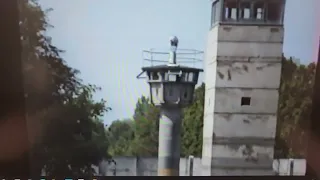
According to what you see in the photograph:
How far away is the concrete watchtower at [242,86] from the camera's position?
1.35 m

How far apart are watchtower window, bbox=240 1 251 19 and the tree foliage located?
2.15ft

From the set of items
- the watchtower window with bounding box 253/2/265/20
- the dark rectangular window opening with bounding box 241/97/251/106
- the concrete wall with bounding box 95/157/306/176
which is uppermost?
the watchtower window with bounding box 253/2/265/20

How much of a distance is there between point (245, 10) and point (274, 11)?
12 centimetres

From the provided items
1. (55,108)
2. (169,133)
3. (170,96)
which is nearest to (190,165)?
(169,133)

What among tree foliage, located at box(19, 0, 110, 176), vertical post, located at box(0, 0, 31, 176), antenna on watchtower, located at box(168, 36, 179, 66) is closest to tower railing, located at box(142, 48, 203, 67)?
antenna on watchtower, located at box(168, 36, 179, 66)

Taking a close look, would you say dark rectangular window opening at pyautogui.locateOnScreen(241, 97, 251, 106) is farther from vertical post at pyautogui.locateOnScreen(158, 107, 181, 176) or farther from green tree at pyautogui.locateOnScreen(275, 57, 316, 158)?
vertical post at pyautogui.locateOnScreen(158, 107, 181, 176)

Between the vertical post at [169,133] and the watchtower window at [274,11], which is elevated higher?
the watchtower window at [274,11]

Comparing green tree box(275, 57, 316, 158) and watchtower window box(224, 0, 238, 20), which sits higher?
watchtower window box(224, 0, 238, 20)

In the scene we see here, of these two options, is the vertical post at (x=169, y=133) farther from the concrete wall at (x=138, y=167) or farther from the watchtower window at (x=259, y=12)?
the watchtower window at (x=259, y=12)

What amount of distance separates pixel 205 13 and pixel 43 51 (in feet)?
2.11

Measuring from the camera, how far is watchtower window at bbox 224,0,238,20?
4.39 ft

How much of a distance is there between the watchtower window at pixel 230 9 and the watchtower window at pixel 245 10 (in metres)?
0.02

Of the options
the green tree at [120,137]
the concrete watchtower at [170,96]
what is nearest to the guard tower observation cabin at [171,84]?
the concrete watchtower at [170,96]

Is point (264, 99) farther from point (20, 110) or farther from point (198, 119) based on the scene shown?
point (20, 110)
